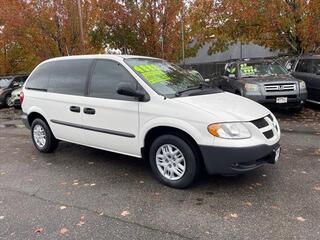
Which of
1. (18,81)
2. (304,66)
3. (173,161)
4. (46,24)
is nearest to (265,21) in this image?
(304,66)

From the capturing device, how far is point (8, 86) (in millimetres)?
16109

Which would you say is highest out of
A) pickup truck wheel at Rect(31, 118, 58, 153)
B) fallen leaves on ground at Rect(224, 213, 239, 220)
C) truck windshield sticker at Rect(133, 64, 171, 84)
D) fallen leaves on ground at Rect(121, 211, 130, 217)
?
truck windshield sticker at Rect(133, 64, 171, 84)

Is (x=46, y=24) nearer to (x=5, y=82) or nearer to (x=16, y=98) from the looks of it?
(x=16, y=98)

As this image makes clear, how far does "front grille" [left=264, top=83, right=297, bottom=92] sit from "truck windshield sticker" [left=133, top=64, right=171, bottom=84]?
4507 millimetres

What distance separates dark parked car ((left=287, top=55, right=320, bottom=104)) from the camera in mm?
10297

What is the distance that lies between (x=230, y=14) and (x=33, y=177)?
9.87 m

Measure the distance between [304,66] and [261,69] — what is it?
6.00ft

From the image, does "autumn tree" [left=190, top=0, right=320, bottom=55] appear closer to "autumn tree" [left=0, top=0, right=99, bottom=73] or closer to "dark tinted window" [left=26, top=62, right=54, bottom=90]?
"autumn tree" [left=0, top=0, right=99, bottom=73]

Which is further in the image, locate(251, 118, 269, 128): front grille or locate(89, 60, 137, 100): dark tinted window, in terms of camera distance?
locate(89, 60, 137, 100): dark tinted window

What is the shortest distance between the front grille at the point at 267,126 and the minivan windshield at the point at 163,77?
111cm

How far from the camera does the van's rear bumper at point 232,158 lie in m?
4.16

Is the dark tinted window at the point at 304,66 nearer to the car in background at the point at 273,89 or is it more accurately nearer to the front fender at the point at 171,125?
the car in background at the point at 273,89

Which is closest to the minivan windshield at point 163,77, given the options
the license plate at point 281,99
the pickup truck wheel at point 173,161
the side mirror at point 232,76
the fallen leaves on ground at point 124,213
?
the pickup truck wheel at point 173,161

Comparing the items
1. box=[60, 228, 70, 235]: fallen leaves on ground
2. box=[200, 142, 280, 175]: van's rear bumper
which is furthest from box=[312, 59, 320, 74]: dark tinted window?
box=[60, 228, 70, 235]: fallen leaves on ground
